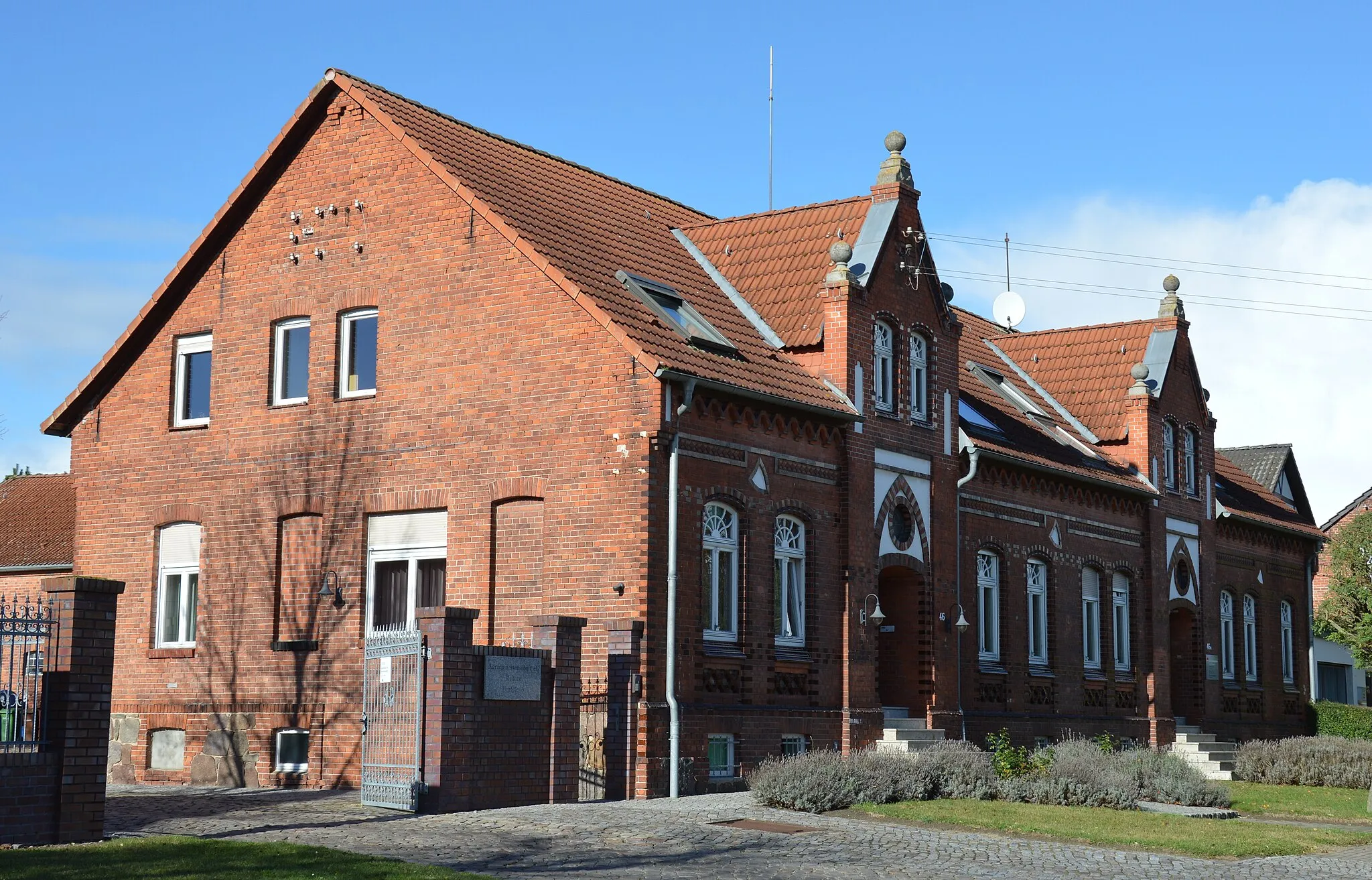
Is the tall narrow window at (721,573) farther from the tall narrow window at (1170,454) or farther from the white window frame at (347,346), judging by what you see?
the tall narrow window at (1170,454)

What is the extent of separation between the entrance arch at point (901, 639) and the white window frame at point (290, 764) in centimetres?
842

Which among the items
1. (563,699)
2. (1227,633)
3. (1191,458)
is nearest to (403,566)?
(563,699)

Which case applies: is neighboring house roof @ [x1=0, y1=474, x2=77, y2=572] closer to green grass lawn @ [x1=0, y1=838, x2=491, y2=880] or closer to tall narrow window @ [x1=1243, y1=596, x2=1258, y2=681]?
green grass lawn @ [x1=0, y1=838, x2=491, y2=880]

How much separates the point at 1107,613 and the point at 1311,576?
11.3m

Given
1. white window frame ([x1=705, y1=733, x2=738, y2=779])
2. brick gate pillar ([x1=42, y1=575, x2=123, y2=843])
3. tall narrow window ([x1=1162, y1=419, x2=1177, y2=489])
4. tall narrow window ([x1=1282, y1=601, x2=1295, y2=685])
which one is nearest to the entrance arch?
white window frame ([x1=705, y1=733, x2=738, y2=779])

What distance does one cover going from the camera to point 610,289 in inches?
857

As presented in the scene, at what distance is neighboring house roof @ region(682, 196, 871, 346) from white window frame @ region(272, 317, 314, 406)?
6676mm

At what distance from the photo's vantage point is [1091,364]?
34125 millimetres

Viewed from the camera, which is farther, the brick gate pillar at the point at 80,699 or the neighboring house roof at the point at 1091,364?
the neighboring house roof at the point at 1091,364

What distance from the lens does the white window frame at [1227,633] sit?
35219 millimetres

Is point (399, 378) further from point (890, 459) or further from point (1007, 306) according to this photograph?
point (1007, 306)

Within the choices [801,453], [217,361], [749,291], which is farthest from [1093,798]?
[217,361]

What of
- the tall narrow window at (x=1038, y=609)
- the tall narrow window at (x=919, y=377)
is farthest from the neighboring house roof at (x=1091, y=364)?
the tall narrow window at (x=919, y=377)

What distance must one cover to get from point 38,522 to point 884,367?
18.2 meters
